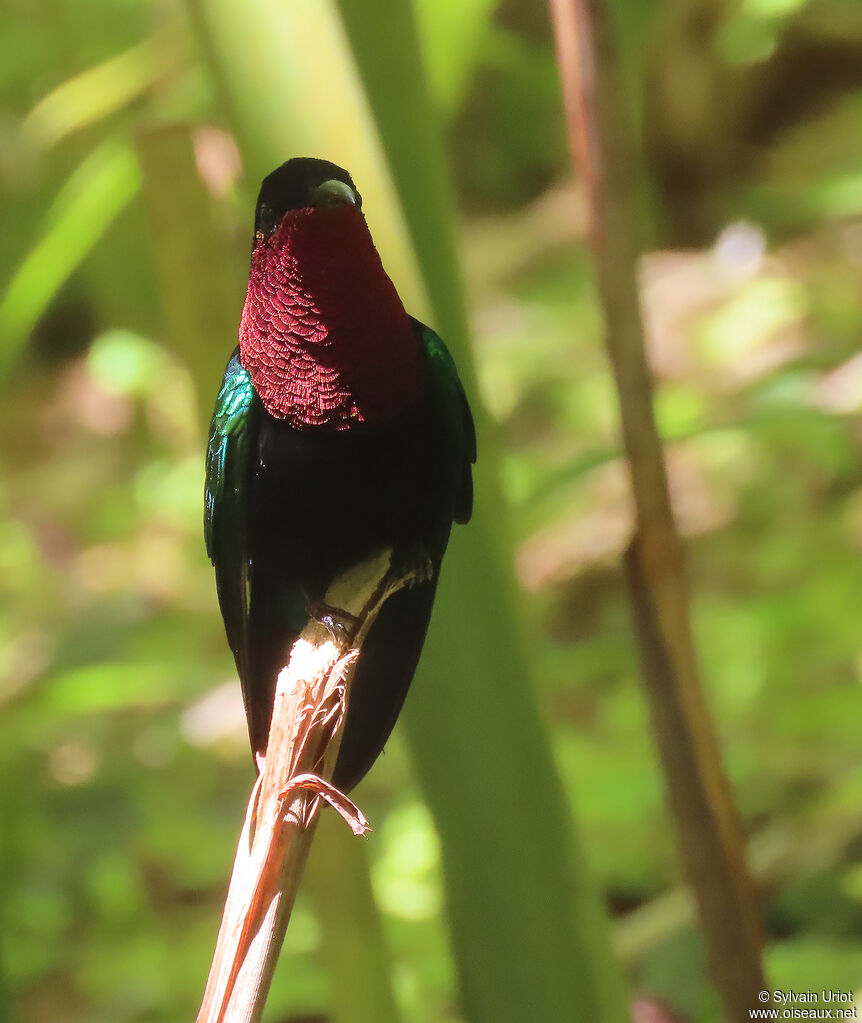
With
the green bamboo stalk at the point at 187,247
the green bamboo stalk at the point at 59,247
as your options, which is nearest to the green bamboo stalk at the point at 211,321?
the green bamboo stalk at the point at 187,247

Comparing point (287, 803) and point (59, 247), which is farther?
point (59, 247)

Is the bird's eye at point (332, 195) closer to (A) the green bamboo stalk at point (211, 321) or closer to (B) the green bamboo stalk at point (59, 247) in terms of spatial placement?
(A) the green bamboo stalk at point (211, 321)

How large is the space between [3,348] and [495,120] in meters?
2.33

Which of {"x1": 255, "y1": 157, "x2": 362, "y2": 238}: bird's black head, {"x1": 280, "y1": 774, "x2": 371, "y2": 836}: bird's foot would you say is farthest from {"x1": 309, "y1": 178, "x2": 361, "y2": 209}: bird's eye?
{"x1": 280, "y1": 774, "x2": 371, "y2": 836}: bird's foot

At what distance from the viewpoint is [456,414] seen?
55 centimetres

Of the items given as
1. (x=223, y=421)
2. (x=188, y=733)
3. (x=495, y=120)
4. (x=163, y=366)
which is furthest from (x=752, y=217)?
(x=223, y=421)

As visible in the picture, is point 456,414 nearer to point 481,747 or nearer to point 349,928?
point 481,747

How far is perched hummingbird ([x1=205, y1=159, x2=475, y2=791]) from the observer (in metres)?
0.47

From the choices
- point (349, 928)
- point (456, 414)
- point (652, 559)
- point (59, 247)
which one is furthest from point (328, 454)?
point (59, 247)

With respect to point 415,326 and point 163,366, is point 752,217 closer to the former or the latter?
point 163,366

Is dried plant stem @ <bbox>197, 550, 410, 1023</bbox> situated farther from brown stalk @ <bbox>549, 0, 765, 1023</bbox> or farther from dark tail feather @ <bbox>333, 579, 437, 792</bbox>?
brown stalk @ <bbox>549, 0, 765, 1023</bbox>

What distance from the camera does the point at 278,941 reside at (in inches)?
17.2

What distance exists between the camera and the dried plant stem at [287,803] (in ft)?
1.43

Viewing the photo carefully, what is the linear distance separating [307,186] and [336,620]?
21 centimetres
